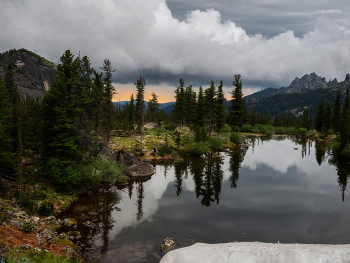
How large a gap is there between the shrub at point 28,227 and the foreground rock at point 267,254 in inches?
545

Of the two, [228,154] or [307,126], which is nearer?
[228,154]

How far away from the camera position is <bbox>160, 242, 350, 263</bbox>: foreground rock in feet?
25.9

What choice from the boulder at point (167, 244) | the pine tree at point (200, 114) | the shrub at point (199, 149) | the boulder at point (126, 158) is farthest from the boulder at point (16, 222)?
the pine tree at point (200, 114)

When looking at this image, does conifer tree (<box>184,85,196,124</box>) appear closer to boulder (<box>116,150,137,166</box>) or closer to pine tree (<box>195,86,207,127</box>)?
pine tree (<box>195,86,207,127</box>)

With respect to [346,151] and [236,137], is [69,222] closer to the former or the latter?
[346,151]

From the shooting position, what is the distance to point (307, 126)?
136 m

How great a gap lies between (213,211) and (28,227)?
56.8ft

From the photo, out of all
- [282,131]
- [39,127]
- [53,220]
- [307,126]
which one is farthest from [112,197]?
[307,126]

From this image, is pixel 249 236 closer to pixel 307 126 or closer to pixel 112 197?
pixel 112 197

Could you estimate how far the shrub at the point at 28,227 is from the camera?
17.6 meters

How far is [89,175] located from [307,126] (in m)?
137

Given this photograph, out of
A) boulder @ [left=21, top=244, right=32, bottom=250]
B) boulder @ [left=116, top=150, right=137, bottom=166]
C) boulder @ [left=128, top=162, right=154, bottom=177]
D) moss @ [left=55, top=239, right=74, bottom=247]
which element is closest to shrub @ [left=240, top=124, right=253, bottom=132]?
boulder @ [left=128, top=162, right=154, bottom=177]

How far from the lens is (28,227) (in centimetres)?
1792

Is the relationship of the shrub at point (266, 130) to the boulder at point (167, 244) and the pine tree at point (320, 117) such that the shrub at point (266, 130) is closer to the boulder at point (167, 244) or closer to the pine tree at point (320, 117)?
the pine tree at point (320, 117)
